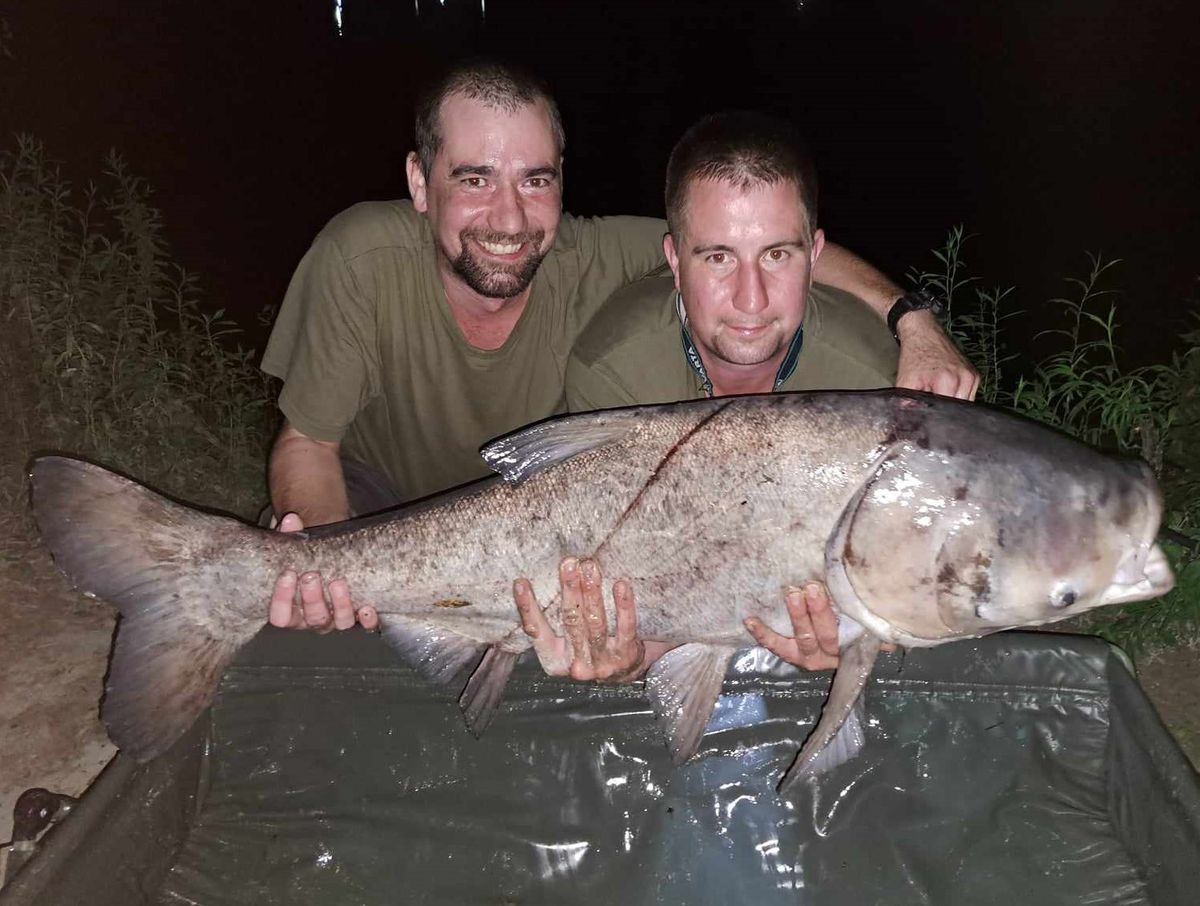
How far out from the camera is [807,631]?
7.47 feet

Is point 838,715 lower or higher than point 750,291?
lower

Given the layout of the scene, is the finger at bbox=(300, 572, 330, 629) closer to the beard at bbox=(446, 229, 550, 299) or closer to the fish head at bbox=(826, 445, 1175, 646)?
the beard at bbox=(446, 229, 550, 299)

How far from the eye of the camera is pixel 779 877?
2.64 m

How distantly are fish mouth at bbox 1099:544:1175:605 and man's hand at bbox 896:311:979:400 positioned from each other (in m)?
0.66

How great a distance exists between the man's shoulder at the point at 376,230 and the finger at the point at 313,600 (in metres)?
1.28

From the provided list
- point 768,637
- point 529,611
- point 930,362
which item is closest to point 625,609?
point 529,611

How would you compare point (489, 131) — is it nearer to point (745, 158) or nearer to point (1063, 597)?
point (745, 158)

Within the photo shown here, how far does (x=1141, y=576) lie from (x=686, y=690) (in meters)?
1.07

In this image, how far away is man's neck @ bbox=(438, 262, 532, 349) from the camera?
3.23m

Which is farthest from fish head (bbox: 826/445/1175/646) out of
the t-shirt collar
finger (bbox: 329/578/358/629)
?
finger (bbox: 329/578/358/629)

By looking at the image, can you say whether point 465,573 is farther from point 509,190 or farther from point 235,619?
point 509,190

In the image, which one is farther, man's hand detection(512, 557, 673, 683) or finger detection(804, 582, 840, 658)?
man's hand detection(512, 557, 673, 683)

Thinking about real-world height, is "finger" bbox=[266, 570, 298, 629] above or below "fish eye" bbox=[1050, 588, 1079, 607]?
below

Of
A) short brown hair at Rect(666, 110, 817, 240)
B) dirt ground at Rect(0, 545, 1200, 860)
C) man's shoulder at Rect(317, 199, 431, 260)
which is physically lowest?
dirt ground at Rect(0, 545, 1200, 860)
